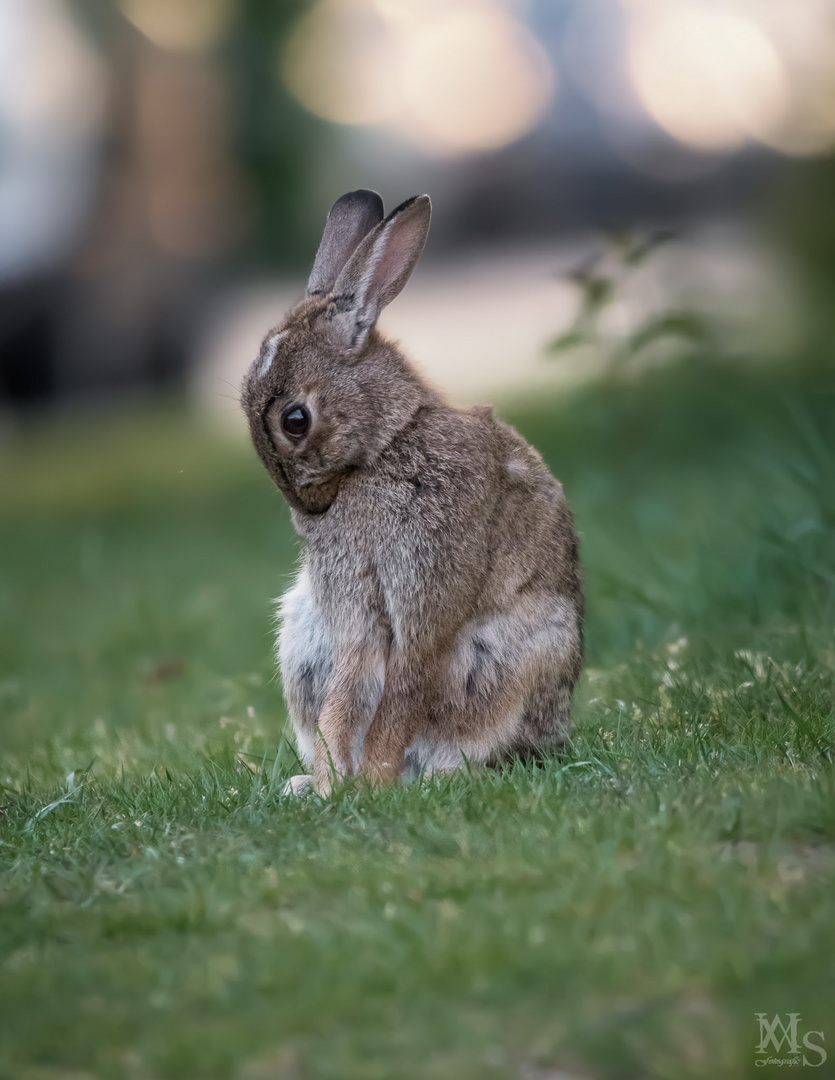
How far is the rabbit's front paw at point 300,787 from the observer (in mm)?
4006

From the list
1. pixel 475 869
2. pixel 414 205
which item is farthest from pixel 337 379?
pixel 475 869

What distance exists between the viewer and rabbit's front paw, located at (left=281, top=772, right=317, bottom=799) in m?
4.01

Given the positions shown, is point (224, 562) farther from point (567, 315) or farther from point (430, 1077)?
point (430, 1077)

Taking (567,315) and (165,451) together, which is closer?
(567,315)

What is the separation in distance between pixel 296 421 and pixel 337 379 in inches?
8.5

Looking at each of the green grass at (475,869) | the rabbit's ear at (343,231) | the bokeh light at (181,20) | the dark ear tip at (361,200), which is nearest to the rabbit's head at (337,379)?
the rabbit's ear at (343,231)

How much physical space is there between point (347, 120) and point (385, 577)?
49.0 ft

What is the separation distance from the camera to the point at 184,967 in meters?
2.77

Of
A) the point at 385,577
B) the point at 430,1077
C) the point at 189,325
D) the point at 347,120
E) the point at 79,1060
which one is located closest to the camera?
the point at 430,1077

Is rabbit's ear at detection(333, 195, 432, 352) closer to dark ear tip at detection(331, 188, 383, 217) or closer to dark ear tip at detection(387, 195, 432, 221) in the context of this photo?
dark ear tip at detection(387, 195, 432, 221)

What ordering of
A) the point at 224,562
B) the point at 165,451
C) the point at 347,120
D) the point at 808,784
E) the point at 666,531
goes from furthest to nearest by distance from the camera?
the point at 347,120 → the point at 165,451 → the point at 224,562 → the point at 666,531 → the point at 808,784

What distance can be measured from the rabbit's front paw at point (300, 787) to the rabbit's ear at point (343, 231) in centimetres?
186

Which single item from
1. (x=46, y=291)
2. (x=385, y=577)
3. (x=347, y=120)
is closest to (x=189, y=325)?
(x=46, y=291)

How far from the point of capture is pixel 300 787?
4.21 meters
